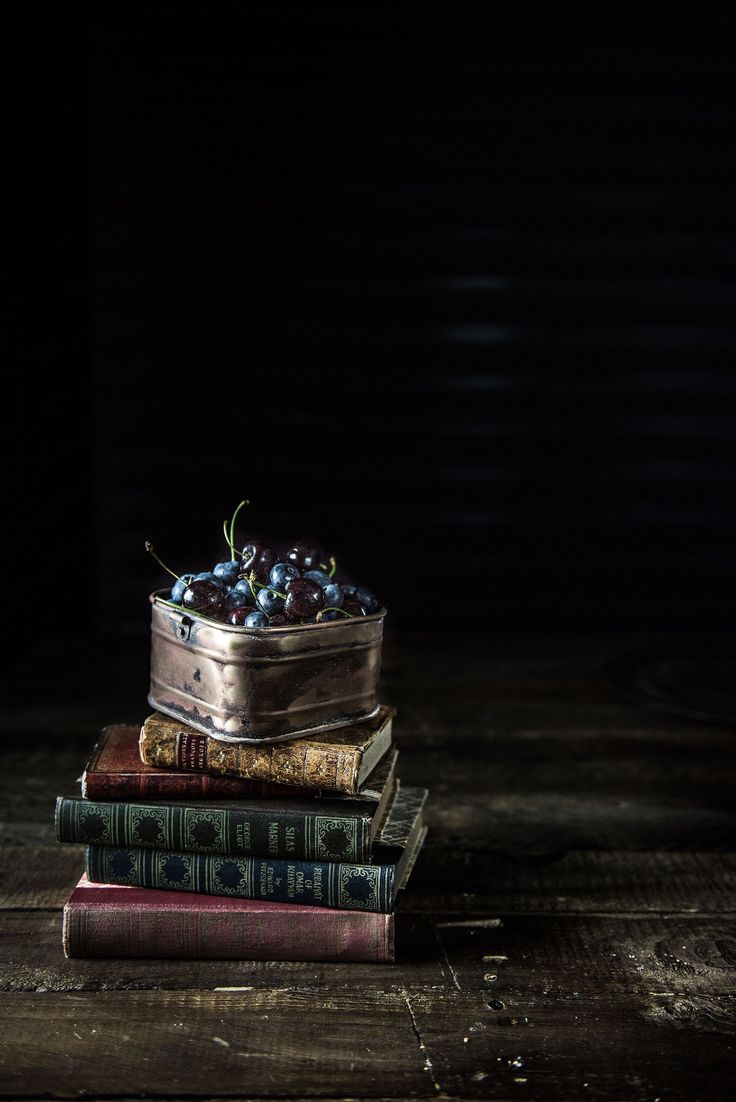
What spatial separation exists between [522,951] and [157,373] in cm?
273

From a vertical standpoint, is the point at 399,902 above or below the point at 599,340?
below

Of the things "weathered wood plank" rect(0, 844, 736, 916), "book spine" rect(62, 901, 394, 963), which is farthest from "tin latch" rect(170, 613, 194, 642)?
"weathered wood plank" rect(0, 844, 736, 916)

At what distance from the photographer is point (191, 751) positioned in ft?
4.45

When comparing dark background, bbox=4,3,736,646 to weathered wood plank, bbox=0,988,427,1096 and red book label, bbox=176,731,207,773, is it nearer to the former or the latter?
red book label, bbox=176,731,207,773

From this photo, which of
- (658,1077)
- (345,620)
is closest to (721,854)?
(658,1077)

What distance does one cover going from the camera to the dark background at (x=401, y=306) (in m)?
3.65

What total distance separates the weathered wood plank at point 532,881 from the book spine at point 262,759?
0.97ft

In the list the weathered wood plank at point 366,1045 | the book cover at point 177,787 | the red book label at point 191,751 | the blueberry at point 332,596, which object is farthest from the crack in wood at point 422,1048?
the blueberry at point 332,596

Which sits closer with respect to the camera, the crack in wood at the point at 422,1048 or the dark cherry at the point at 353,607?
the crack in wood at the point at 422,1048

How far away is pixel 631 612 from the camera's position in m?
3.92

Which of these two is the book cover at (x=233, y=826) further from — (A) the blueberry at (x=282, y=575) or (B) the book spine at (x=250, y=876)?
(A) the blueberry at (x=282, y=575)

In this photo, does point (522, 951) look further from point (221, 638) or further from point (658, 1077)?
point (221, 638)

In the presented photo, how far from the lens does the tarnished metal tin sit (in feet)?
4.33

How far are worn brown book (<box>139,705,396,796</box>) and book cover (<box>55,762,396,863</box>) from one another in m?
0.03
